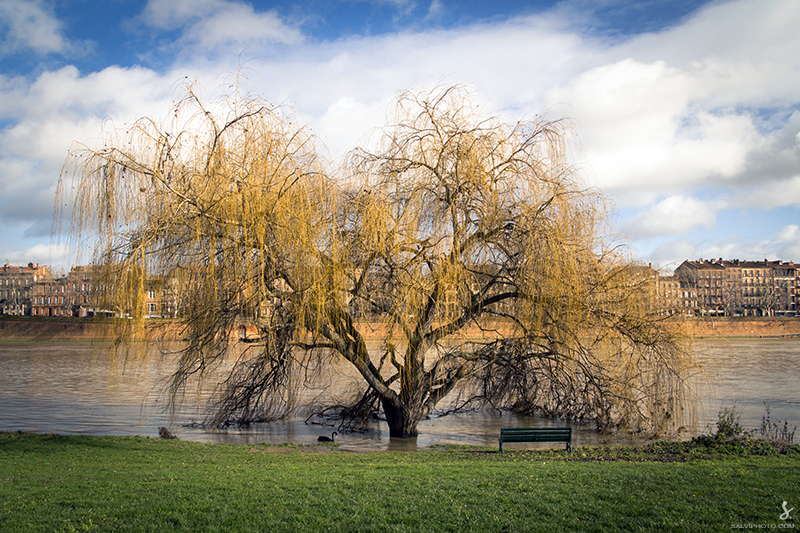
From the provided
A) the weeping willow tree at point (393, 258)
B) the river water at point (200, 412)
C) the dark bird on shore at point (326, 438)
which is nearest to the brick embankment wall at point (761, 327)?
the river water at point (200, 412)

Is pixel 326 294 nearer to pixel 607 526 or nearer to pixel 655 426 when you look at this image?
pixel 607 526

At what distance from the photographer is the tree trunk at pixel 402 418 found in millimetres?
13508

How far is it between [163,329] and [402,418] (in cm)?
604

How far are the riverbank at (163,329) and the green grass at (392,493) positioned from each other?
2452mm

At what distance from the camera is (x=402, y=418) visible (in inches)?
535

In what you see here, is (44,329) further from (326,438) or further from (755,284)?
(755,284)

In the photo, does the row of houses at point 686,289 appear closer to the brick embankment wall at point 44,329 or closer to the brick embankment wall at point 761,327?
the brick embankment wall at point 44,329

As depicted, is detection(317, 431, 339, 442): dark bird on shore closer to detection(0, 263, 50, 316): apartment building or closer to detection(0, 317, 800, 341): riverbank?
detection(0, 317, 800, 341): riverbank

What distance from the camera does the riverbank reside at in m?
10.6

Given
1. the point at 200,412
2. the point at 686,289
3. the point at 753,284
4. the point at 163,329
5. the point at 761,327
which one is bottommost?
the point at 200,412

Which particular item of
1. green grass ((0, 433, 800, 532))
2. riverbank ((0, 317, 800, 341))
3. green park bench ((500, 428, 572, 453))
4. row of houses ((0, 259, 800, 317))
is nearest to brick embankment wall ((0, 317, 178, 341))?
riverbank ((0, 317, 800, 341))

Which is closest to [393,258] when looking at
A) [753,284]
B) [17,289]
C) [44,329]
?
[44,329]

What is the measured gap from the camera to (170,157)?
9.95m

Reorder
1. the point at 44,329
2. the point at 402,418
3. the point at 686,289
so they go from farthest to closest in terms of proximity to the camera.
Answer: the point at 44,329 → the point at 686,289 → the point at 402,418
